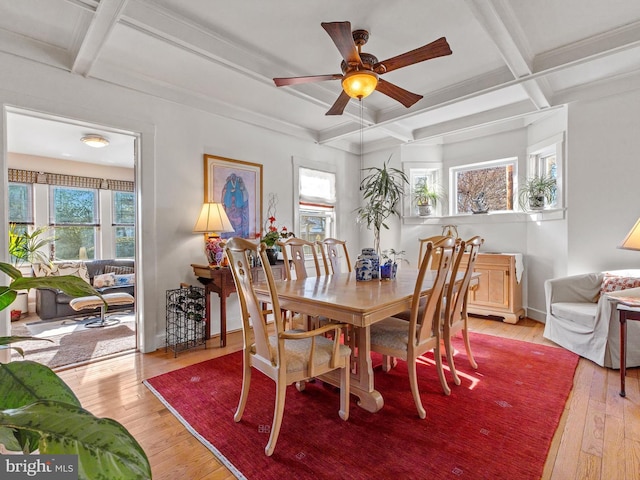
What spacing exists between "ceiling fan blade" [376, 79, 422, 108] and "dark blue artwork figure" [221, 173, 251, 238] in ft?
6.81

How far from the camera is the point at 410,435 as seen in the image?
1.91 m

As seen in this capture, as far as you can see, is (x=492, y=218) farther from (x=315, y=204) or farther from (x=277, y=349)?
(x=277, y=349)

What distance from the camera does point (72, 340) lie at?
3773 mm

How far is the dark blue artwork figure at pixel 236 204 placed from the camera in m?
3.96

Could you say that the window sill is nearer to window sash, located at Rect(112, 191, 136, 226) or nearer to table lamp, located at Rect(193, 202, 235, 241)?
table lamp, located at Rect(193, 202, 235, 241)

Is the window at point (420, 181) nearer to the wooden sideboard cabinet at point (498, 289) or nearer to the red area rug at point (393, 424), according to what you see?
the wooden sideboard cabinet at point (498, 289)

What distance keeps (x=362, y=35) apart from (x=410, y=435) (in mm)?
2700

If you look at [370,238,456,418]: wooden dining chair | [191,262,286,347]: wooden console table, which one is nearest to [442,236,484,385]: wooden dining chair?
[370,238,456,418]: wooden dining chair

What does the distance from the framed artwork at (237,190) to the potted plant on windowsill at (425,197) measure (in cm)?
247

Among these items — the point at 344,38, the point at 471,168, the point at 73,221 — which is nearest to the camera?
the point at 344,38

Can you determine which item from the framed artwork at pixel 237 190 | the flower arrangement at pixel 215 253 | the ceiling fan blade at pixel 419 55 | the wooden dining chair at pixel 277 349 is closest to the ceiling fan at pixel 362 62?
the ceiling fan blade at pixel 419 55

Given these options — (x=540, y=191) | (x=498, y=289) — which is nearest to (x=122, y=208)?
(x=498, y=289)

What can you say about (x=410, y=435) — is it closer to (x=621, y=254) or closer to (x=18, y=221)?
(x=621, y=254)

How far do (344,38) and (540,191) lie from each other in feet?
11.4
